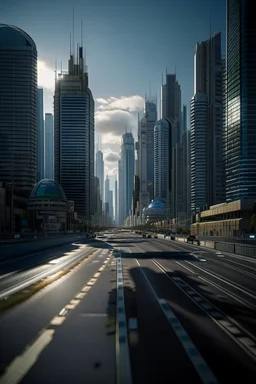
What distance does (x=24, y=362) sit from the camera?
8.20 m

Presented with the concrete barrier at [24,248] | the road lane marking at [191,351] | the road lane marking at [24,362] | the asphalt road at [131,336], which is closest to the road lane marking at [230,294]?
the asphalt road at [131,336]

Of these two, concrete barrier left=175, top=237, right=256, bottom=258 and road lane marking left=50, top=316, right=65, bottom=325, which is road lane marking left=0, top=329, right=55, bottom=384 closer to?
road lane marking left=50, top=316, right=65, bottom=325

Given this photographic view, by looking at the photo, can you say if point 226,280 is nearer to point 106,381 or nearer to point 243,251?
point 106,381

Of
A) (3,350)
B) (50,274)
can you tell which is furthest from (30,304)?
(50,274)

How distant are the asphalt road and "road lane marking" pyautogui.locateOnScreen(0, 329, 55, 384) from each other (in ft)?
0.06

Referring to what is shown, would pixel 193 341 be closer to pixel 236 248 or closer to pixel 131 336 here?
pixel 131 336

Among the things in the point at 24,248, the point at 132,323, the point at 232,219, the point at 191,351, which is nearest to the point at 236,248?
the point at 24,248

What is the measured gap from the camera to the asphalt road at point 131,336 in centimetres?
757

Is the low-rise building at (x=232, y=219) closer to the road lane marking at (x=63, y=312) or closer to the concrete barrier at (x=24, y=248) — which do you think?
the concrete barrier at (x=24, y=248)

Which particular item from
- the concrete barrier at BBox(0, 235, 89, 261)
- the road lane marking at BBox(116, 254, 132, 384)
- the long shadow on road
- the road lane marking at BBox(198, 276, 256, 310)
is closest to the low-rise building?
the concrete barrier at BBox(0, 235, 89, 261)

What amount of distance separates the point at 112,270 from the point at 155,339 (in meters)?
17.5

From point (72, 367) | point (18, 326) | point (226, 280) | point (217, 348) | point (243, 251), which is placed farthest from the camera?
point (243, 251)

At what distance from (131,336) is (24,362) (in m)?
2.88

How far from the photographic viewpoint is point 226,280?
850 inches
